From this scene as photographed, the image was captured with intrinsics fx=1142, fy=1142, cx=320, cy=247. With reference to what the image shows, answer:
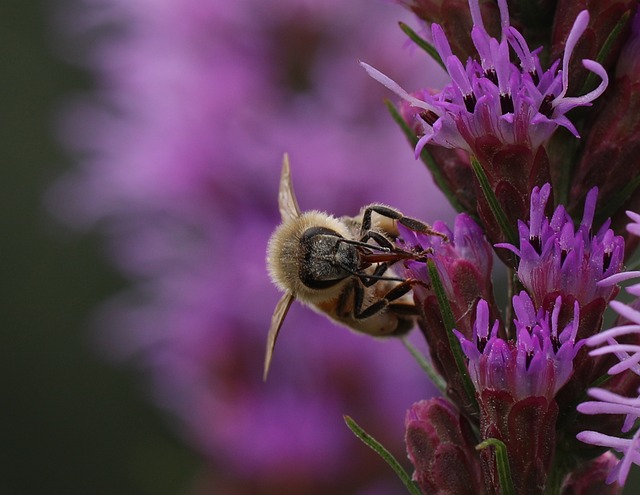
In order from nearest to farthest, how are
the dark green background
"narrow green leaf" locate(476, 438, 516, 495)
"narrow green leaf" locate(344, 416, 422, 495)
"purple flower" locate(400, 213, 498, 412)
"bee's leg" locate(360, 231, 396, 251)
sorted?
"narrow green leaf" locate(476, 438, 516, 495) < "narrow green leaf" locate(344, 416, 422, 495) < "purple flower" locate(400, 213, 498, 412) < "bee's leg" locate(360, 231, 396, 251) < the dark green background

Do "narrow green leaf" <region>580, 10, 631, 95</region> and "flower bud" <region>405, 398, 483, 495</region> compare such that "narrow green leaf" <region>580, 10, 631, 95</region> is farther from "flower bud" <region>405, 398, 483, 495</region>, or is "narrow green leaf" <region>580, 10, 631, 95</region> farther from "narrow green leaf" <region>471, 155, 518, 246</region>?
"flower bud" <region>405, 398, 483, 495</region>

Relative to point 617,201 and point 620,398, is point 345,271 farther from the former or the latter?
point 620,398

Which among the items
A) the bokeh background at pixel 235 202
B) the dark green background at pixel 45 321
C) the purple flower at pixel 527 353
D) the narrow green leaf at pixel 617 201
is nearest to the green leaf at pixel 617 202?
the narrow green leaf at pixel 617 201

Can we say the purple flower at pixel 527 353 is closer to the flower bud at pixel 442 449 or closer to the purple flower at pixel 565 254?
the purple flower at pixel 565 254

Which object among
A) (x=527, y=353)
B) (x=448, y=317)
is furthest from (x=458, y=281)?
(x=527, y=353)

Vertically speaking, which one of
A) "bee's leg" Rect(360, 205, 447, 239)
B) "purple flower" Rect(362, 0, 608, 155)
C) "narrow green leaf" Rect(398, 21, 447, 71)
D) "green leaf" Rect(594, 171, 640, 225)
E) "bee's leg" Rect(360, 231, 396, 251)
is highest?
"narrow green leaf" Rect(398, 21, 447, 71)

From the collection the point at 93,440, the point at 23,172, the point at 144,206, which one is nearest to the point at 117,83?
the point at 144,206

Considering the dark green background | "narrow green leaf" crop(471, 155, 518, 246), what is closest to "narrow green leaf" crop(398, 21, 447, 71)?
"narrow green leaf" crop(471, 155, 518, 246)
